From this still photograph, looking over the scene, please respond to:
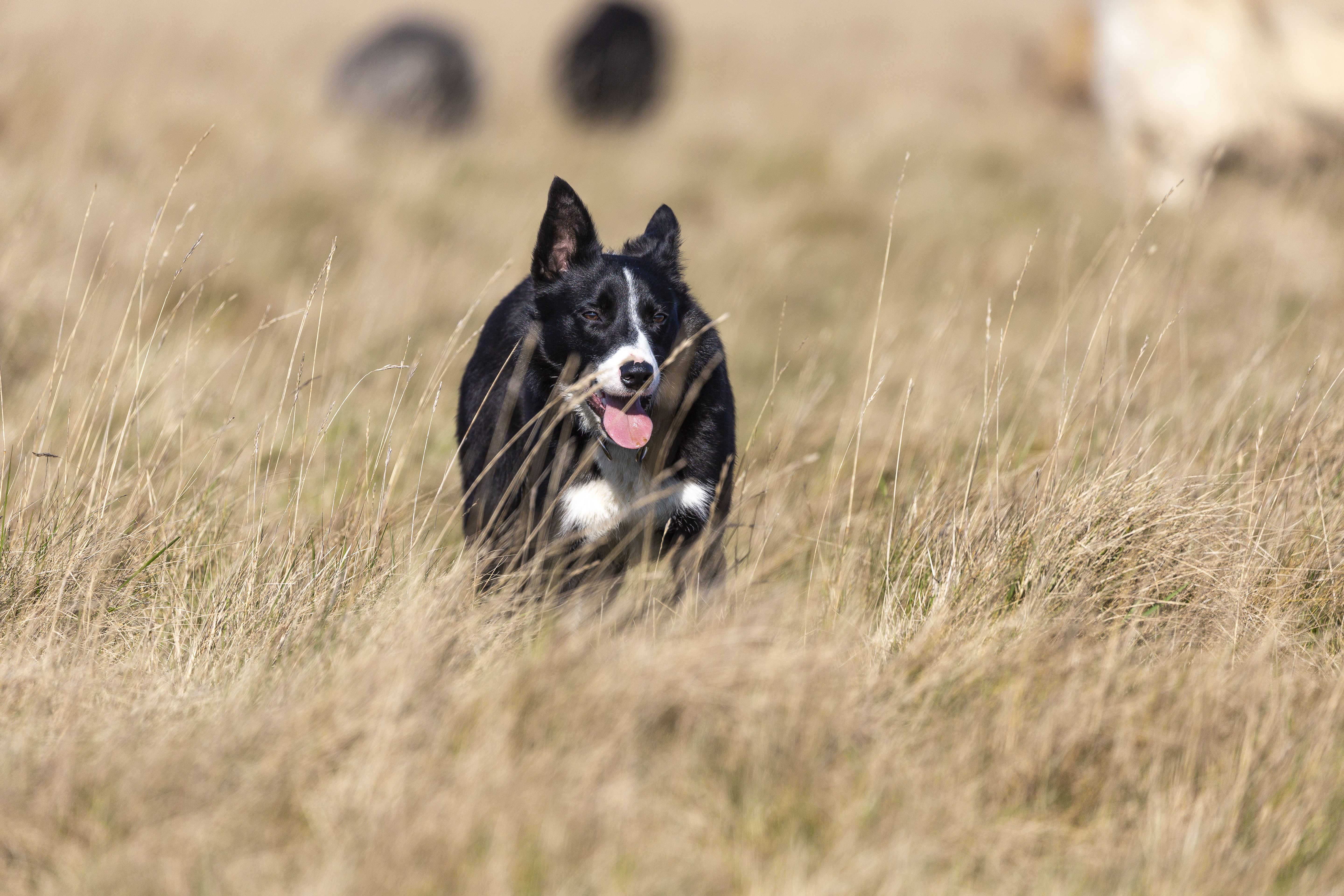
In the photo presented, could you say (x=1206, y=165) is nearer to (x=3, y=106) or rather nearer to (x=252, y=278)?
(x=252, y=278)

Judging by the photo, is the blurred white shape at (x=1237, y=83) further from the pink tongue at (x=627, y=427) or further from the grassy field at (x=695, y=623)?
the pink tongue at (x=627, y=427)

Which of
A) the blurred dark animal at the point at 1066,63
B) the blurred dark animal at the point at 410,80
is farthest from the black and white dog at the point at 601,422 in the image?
the blurred dark animal at the point at 1066,63

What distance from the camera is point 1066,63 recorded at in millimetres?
14484

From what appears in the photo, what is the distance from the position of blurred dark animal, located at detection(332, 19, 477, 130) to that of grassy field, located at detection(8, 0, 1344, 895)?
4.34m

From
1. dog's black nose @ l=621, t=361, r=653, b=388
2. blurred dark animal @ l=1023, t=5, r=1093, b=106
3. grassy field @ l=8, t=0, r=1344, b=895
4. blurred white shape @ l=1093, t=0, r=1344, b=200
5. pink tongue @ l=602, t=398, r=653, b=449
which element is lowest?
grassy field @ l=8, t=0, r=1344, b=895

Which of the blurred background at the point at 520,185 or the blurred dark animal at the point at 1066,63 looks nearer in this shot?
the blurred background at the point at 520,185

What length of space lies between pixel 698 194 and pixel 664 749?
25.0 feet

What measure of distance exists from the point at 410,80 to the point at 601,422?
27.4 feet

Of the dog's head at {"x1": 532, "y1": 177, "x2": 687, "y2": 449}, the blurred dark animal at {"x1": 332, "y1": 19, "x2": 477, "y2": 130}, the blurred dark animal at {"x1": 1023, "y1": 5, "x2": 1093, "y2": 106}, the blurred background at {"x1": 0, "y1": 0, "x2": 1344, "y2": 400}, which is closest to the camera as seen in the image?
the dog's head at {"x1": 532, "y1": 177, "x2": 687, "y2": 449}

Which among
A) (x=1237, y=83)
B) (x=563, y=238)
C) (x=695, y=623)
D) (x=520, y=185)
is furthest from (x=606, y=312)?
(x=1237, y=83)

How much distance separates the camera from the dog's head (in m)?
3.31

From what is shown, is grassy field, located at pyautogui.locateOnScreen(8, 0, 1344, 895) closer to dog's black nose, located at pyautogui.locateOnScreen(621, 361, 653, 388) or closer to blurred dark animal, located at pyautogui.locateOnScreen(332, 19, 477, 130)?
dog's black nose, located at pyautogui.locateOnScreen(621, 361, 653, 388)

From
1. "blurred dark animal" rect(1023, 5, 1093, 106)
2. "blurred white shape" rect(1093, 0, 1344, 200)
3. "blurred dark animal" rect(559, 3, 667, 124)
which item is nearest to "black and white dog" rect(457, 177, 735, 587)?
"blurred white shape" rect(1093, 0, 1344, 200)

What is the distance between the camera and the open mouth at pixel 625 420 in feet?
10.9
